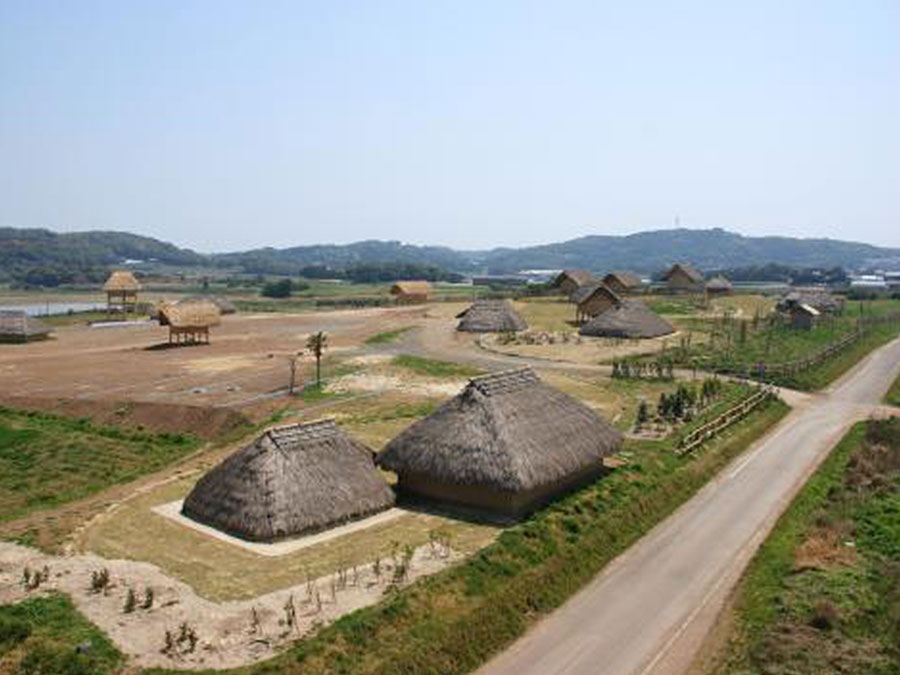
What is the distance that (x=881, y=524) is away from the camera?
23.2 m

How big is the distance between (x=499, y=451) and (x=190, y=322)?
41.2 meters

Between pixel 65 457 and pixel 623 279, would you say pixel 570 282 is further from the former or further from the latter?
pixel 65 457

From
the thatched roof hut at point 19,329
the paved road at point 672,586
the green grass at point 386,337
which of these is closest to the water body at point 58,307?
the thatched roof hut at point 19,329

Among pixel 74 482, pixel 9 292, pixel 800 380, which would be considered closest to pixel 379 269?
pixel 9 292

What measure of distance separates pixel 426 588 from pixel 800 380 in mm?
32301

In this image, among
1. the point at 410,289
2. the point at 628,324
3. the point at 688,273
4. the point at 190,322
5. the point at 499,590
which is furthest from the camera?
the point at 688,273

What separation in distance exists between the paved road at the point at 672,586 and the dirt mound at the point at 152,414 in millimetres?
18911

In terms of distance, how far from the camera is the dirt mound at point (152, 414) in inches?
1372

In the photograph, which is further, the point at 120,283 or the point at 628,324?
the point at 120,283

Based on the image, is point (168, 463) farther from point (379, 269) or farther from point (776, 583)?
point (379, 269)

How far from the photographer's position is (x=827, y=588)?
1902cm

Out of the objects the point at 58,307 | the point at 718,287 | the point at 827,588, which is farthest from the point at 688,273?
the point at 827,588

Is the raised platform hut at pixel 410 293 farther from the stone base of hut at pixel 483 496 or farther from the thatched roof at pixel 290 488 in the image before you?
the thatched roof at pixel 290 488

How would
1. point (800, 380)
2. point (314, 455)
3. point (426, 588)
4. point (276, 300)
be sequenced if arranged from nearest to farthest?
point (426, 588), point (314, 455), point (800, 380), point (276, 300)
